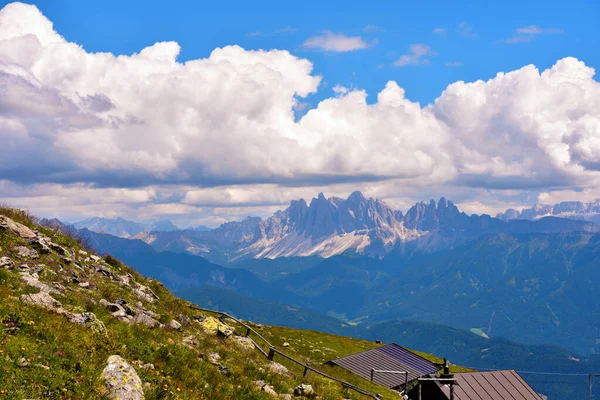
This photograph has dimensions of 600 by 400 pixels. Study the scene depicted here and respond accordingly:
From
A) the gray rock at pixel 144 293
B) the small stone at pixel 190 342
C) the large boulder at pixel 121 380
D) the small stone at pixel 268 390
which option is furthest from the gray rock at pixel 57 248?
the small stone at pixel 268 390

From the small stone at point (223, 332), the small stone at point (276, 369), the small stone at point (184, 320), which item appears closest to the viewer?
the small stone at point (276, 369)

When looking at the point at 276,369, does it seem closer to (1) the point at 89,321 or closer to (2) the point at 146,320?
(2) the point at 146,320

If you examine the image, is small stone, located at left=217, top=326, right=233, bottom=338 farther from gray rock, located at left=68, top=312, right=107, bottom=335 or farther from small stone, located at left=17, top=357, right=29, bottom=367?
small stone, located at left=17, top=357, right=29, bottom=367

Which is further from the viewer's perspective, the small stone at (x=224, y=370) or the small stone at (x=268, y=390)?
the small stone at (x=224, y=370)

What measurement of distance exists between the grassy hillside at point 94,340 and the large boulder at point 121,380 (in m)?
0.23

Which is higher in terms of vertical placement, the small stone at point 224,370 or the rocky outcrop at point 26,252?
the rocky outcrop at point 26,252

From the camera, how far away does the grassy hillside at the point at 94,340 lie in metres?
16.1

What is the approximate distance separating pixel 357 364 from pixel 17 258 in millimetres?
31294

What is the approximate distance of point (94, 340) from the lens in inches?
779

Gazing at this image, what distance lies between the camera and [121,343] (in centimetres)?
2089

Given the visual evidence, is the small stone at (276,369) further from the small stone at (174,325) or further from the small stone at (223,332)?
the small stone at (174,325)

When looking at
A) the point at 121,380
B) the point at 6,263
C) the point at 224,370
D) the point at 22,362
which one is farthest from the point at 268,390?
the point at 6,263

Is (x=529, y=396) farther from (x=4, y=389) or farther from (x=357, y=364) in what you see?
(x=4, y=389)

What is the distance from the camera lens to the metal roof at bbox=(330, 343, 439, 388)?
4391 centimetres
